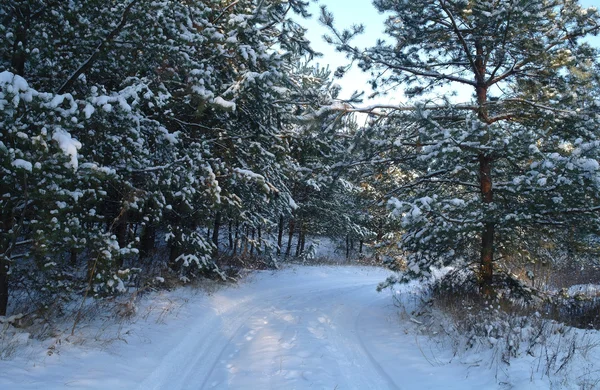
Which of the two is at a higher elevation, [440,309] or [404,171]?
[404,171]

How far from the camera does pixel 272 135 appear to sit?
10.6 meters

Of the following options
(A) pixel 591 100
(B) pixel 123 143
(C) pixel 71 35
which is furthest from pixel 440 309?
(C) pixel 71 35

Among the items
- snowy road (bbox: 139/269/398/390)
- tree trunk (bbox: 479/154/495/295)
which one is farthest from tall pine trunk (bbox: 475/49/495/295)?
snowy road (bbox: 139/269/398/390)

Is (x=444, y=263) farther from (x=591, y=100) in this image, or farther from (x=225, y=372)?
(x=225, y=372)

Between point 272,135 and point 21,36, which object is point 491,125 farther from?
point 21,36

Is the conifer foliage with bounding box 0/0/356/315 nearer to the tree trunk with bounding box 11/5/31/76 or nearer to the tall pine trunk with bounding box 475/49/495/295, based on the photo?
the tree trunk with bounding box 11/5/31/76

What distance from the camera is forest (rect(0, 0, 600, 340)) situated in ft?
18.2

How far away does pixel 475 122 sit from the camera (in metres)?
6.71

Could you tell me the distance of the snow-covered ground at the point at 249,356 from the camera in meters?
4.71

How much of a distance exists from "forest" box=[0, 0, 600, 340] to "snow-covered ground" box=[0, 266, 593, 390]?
1.03 m

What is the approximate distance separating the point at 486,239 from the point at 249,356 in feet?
18.5

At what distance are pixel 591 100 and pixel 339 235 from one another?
2065 cm

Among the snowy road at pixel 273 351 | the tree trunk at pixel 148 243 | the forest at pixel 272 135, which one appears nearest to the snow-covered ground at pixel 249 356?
the snowy road at pixel 273 351

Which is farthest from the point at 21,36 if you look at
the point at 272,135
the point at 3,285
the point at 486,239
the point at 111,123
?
the point at 486,239
